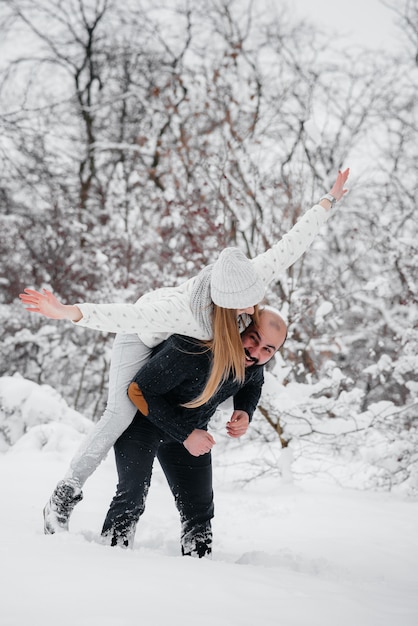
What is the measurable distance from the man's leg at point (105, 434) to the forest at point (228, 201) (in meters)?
1.88

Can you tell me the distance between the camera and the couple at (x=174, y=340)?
2.04m

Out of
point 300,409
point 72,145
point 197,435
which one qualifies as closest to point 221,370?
point 197,435

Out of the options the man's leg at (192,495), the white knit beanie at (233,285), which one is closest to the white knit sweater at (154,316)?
the white knit beanie at (233,285)

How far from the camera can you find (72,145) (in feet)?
38.7

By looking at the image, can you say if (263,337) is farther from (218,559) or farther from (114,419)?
(218,559)

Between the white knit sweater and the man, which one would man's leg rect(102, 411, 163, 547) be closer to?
the man

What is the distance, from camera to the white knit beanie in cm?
204

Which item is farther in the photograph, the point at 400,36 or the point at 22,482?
the point at 400,36

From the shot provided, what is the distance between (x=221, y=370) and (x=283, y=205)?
3115 mm

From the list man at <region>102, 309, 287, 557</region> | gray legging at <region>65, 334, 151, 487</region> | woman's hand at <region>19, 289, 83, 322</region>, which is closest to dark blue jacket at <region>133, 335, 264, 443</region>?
man at <region>102, 309, 287, 557</region>

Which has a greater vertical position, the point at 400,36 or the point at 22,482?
the point at 400,36

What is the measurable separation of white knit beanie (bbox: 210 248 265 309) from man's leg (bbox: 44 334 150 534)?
0.53 metres

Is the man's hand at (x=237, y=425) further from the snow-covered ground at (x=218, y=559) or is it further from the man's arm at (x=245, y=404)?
the snow-covered ground at (x=218, y=559)

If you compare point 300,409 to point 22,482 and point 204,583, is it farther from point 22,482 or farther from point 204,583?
point 204,583
